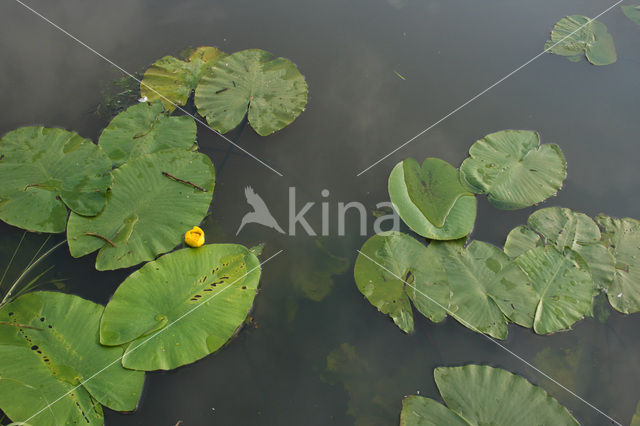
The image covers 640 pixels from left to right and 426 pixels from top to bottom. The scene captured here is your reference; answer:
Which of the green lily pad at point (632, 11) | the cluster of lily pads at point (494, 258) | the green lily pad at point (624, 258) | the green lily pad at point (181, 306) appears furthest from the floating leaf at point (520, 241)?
the green lily pad at point (632, 11)

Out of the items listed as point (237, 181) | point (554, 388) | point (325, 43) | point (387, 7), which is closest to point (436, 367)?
point (554, 388)

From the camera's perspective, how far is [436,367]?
246cm

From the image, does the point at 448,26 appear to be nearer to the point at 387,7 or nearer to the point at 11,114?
the point at 387,7

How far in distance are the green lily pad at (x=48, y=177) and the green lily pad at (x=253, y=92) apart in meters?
1.07

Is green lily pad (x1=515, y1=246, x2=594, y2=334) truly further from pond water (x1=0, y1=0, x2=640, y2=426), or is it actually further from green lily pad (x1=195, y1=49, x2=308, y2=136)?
green lily pad (x1=195, y1=49, x2=308, y2=136)

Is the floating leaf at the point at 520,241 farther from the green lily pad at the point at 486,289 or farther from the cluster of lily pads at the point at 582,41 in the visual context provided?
the cluster of lily pads at the point at 582,41

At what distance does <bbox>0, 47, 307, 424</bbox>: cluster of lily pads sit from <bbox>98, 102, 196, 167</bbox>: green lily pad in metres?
0.01

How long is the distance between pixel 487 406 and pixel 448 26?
4.16 metres

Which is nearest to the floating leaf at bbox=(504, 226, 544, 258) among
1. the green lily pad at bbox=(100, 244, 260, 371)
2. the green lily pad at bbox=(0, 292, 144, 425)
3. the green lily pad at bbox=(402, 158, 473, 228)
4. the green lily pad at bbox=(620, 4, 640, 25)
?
the green lily pad at bbox=(402, 158, 473, 228)

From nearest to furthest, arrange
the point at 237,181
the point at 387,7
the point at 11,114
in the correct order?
the point at 237,181, the point at 11,114, the point at 387,7

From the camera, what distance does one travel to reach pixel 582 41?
4203mm

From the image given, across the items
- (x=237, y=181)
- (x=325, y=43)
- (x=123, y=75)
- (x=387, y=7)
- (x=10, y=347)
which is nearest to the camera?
(x=10, y=347)

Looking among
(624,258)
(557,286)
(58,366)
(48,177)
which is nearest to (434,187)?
(557,286)

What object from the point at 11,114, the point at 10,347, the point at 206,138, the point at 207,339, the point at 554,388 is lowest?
the point at 554,388
